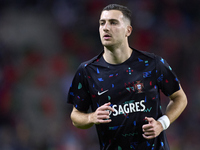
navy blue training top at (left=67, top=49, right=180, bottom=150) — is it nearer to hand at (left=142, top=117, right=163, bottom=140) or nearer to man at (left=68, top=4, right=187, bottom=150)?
man at (left=68, top=4, right=187, bottom=150)

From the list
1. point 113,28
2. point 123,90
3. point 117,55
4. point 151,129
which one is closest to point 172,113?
point 151,129

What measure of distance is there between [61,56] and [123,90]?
4644 millimetres

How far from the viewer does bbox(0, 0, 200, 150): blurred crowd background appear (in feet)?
22.1

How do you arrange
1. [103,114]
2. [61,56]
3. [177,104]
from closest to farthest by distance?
[103,114], [177,104], [61,56]

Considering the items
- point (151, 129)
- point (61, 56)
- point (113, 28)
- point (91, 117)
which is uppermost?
point (113, 28)

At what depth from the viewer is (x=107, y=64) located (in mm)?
3418

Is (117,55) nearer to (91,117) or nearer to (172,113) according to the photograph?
(91,117)

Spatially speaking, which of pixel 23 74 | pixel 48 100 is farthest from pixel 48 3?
pixel 48 100

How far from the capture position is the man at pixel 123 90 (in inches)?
126

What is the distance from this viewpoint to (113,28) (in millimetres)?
3328

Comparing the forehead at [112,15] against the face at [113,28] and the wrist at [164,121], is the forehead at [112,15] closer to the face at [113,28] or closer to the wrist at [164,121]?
the face at [113,28]

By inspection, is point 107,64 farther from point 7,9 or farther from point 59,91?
point 7,9

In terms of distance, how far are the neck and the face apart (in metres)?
0.08

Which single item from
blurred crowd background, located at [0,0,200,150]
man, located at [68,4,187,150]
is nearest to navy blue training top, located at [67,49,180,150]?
man, located at [68,4,187,150]
